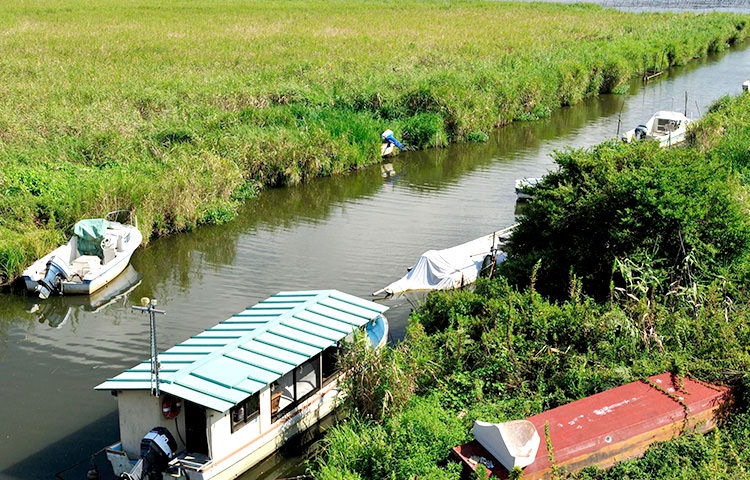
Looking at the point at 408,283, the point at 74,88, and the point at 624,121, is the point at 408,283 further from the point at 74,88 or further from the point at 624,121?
the point at 624,121

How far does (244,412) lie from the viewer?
40.5 ft

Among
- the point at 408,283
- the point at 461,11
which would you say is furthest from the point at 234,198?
the point at 461,11

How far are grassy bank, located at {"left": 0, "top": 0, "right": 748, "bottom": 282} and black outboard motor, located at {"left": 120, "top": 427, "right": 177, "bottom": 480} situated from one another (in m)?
10.6

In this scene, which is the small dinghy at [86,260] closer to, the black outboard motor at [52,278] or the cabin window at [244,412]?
the black outboard motor at [52,278]

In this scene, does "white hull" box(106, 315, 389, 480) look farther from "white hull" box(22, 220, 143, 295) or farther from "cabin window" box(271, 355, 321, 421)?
"white hull" box(22, 220, 143, 295)

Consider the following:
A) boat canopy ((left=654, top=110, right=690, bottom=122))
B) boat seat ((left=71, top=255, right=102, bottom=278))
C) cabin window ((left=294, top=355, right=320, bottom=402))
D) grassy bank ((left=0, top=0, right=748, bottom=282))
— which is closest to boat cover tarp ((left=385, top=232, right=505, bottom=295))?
cabin window ((left=294, top=355, right=320, bottom=402))

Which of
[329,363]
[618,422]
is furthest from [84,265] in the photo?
[618,422]

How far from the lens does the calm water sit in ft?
47.0

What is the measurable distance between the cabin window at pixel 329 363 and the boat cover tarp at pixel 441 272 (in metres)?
4.96

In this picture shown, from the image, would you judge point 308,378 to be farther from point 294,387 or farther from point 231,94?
point 231,94

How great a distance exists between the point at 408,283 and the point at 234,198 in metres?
9.71

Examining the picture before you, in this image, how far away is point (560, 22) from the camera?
68.4 m

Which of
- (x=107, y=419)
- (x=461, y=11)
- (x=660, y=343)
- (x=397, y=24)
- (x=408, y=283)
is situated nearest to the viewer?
(x=660, y=343)

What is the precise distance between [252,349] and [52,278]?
900 cm
